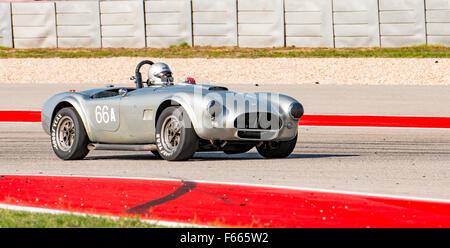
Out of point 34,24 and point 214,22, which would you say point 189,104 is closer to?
point 214,22

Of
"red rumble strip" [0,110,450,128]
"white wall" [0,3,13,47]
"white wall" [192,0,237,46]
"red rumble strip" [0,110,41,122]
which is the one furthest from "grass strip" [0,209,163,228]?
"white wall" [0,3,13,47]

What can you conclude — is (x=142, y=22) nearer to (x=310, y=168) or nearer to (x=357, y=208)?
(x=310, y=168)

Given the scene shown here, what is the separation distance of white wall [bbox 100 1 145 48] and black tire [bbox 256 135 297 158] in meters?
19.0

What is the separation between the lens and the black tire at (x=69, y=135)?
11.4 metres

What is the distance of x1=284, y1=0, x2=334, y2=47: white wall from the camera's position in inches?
1093

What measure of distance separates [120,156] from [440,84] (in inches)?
505

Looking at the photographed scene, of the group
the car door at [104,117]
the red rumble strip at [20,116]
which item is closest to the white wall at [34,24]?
the red rumble strip at [20,116]

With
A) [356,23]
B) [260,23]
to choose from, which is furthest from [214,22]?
[356,23]

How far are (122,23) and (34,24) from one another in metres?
3.40

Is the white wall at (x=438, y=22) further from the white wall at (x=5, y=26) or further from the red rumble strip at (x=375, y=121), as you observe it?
the white wall at (x=5, y=26)

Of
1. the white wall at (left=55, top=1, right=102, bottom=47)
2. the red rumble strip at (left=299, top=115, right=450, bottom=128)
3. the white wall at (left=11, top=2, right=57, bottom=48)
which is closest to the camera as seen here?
the red rumble strip at (left=299, top=115, right=450, bottom=128)

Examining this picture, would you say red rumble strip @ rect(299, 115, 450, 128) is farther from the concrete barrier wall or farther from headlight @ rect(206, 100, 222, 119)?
the concrete barrier wall

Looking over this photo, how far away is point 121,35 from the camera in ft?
99.6
